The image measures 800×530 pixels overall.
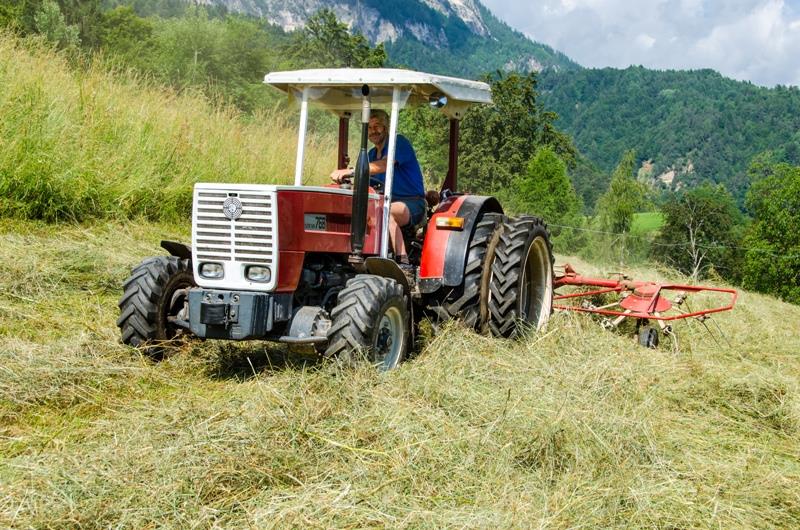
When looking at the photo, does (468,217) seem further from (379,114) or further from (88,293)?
(88,293)

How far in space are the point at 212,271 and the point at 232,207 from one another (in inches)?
16.9

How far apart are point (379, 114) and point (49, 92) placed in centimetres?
518

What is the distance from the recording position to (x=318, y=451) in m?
3.93

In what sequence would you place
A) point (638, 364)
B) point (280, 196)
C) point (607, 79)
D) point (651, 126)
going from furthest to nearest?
1. point (607, 79)
2. point (651, 126)
3. point (638, 364)
4. point (280, 196)

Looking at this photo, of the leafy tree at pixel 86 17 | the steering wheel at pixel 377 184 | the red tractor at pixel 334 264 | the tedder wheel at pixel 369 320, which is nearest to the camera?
the tedder wheel at pixel 369 320

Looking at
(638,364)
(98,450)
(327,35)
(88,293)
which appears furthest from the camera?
(327,35)

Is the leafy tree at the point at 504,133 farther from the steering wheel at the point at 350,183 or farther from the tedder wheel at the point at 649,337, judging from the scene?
the steering wheel at the point at 350,183

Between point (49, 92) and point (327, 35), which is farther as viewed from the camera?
point (327, 35)

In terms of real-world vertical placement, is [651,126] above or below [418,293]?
above

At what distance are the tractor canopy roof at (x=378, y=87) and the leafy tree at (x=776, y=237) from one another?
3978 centimetres

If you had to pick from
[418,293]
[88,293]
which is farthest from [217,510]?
[88,293]

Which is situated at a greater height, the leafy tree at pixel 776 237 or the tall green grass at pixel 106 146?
the tall green grass at pixel 106 146

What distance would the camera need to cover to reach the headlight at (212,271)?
5398mm

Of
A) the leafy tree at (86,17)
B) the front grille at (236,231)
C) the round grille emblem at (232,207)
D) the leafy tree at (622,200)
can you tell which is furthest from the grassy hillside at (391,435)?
the leafy tree at (622,200)
